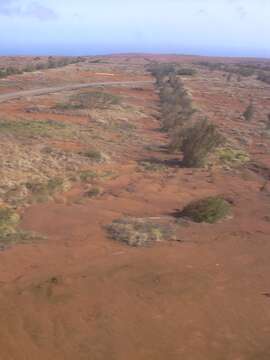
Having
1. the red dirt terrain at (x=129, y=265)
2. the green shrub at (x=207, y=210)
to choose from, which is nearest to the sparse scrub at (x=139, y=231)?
the red dirt terrain at (x=129, y=265)

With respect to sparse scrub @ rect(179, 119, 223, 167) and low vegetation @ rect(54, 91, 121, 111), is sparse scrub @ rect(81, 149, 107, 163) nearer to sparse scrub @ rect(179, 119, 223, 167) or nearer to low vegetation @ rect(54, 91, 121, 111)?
sparse scrub @ rect(179, 119, 223, 167)

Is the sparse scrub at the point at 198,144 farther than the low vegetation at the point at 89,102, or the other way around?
the low vegetation at the point at 89,102

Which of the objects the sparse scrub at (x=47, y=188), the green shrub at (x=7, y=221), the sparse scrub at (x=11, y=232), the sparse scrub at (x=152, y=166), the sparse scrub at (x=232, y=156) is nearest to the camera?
the sparse scrub at (x=11, y=232)

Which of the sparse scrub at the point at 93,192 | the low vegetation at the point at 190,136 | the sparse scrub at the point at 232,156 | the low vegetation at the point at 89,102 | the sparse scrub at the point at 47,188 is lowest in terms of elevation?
the sparse scrub at the point at 232,156

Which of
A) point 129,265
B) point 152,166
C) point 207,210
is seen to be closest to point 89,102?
point 152,166

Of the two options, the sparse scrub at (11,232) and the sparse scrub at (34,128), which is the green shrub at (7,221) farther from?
the sparse scrub at (34,128)

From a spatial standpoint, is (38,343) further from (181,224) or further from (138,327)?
(181,224)

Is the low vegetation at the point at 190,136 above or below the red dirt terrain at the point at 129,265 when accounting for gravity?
above
